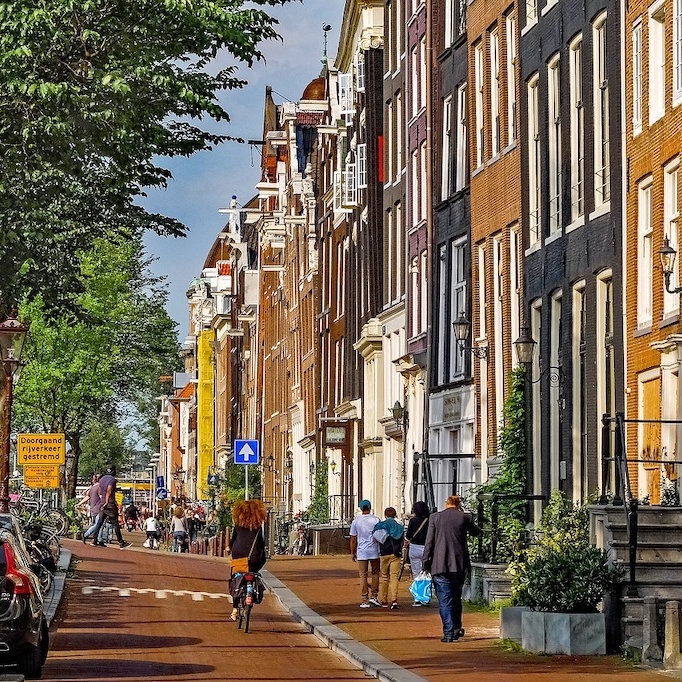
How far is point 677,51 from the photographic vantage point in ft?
78.9

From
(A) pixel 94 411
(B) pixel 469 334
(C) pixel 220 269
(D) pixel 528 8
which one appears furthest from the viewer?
(C) pixel 220 269

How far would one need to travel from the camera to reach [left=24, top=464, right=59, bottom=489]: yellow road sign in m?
37.4

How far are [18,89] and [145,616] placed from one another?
967 centimetres

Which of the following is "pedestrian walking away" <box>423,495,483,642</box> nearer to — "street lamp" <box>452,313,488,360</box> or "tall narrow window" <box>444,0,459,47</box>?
"street lamp" <box>452,313,488,360</box>

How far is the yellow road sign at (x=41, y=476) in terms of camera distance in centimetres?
3738

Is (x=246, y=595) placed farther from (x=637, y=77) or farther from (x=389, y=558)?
(x=637, y=77)

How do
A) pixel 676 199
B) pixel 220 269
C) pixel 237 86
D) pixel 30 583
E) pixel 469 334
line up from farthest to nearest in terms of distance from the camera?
pixel 220 269, pixel 469 334, pixel 676 199, pixel 237 86, pixel 30 583

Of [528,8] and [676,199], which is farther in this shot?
[528,8]

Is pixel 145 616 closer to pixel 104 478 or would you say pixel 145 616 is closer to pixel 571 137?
pixel 571 137

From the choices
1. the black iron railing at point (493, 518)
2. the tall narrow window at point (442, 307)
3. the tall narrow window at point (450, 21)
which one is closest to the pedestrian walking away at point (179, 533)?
the tall narrow window at point (442, 307)

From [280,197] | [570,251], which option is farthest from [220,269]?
[570,251]

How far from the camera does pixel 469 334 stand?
36.2m

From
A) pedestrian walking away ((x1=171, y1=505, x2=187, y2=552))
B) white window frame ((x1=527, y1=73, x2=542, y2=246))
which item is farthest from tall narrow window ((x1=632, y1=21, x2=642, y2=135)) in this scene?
pedestrian walking away ((x1=171, y1=505, x2=187, y2=552))

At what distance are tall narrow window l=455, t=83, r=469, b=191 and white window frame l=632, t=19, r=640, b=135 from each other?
462 inches
